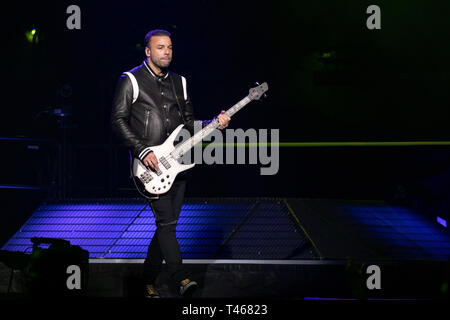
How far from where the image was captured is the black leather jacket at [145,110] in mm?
3998

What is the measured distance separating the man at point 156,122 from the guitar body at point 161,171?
52 millimetres

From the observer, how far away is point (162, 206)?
4.01m

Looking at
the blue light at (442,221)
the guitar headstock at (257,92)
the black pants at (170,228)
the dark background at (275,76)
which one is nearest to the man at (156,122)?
the black pants at (170,228)

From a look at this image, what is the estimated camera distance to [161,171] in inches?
157

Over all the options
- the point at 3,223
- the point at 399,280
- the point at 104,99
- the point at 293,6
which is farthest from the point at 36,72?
the point at 399,280

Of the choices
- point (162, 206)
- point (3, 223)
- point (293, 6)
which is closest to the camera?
point (162, 206)

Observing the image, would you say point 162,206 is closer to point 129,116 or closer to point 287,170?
point 129,116

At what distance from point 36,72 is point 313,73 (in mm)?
3939

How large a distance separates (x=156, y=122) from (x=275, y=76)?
13.6 feet

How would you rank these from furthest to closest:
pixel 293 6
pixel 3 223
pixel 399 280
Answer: pixel 293 6
pixel 3 223
pixel 399 280

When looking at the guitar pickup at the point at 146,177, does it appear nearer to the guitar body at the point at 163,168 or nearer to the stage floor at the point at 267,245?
the guitar body at the point at 163,168

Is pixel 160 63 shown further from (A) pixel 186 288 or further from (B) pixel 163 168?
(A) pixel 186 288

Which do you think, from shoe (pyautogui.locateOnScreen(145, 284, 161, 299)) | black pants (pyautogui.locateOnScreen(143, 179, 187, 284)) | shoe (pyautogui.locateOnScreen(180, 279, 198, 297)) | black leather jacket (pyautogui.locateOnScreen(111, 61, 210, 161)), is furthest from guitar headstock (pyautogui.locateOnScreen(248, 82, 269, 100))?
shoe (pyautogui.locateOnScreen(145, 284, 161, 299))

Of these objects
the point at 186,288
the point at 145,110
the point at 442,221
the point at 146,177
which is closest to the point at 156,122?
the point at 145,110
